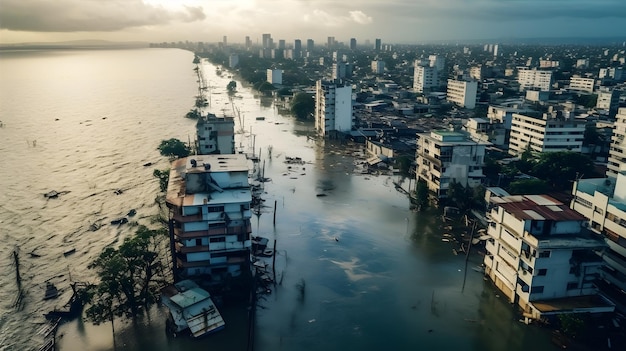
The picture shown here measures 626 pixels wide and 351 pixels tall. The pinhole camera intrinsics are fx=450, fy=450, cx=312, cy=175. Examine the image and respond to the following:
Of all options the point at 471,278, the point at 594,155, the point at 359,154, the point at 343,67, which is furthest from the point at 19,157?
the point at 343,67

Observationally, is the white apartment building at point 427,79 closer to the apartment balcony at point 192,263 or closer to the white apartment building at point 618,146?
the white apartment building at point 618,146

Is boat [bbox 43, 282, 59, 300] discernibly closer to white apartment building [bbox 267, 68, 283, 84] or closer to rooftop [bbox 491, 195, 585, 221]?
rooftop [bbox 491, 195, 585, 221]

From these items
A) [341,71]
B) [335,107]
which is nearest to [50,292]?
[335,107]

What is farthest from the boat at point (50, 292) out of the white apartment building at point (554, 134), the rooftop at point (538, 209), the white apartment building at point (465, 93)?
the white apartment building at point (465, 93)

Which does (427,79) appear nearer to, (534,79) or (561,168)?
(534,79)

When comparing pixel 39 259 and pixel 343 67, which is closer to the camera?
pixel 39 259

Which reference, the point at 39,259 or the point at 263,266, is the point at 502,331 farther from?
the point at 39,259
